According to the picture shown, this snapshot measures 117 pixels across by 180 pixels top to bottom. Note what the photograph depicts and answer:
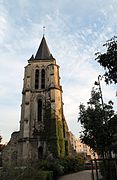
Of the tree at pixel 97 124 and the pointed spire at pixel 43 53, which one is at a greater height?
the pointed spire at pixel 43 53

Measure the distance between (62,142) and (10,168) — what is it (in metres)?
25.0

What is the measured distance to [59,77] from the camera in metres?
44.9

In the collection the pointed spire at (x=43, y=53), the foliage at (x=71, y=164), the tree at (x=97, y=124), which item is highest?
the pointed spire at (x=43, y=53)

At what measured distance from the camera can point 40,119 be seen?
3934cm

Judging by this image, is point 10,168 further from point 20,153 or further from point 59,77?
point 59,77

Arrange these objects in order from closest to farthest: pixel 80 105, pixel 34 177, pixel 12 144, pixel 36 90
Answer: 1. pixel 34 177
2. pixel 80 105
3. pixel 12 144
4. pixel 36 90

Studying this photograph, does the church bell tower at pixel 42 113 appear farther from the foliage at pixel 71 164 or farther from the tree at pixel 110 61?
the tree at pixel 110 61

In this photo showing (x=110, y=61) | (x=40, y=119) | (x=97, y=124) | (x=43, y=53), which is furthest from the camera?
(x=43, y=53)

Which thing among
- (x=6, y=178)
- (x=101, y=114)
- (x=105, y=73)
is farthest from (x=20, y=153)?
(x=105, y=73)

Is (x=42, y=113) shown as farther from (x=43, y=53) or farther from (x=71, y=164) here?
(x=43, y=53)

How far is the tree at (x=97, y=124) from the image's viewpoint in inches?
757

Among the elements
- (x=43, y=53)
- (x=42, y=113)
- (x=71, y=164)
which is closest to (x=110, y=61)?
(x=71, y=164)

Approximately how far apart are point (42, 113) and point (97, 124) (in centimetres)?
2043

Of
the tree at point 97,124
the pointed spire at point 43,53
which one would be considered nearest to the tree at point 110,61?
the tree at point 97,124
